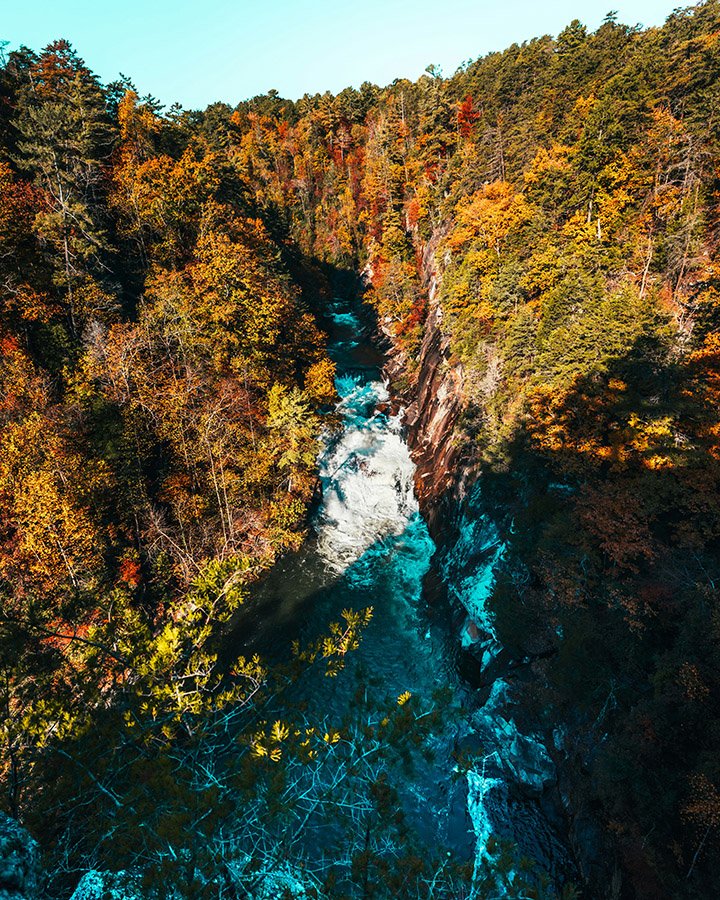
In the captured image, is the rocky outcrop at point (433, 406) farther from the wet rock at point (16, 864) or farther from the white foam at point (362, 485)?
the wet rock at point (16, 864)

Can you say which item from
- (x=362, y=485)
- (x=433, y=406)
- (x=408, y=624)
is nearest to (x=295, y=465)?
(x=362, y=485)

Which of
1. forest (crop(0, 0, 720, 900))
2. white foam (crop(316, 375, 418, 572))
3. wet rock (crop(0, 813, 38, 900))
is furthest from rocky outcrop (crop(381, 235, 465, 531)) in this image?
wet rock (crop(0, 813, 38, 900))

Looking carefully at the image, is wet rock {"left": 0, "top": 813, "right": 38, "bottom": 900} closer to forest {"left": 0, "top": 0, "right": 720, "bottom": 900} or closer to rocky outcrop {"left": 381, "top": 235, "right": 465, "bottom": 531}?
forest {"left": 0, "top": 0, "right": 720, "bottom": 900}

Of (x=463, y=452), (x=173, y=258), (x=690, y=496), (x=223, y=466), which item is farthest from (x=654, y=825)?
(x=173, y=258)

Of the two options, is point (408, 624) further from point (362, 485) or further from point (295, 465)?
point (295, 465)

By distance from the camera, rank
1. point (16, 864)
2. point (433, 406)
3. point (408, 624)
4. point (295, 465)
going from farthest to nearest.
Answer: point (433, 406), point (295, 465), point (408, 624), point (16, 864)
